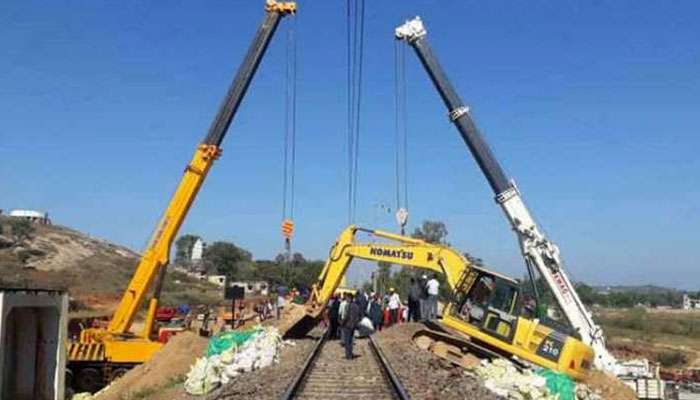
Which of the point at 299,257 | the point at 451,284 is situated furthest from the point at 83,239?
the point at 451,284

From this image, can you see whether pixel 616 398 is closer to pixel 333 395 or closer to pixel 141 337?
pixel 333 395

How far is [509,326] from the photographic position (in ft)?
69.4

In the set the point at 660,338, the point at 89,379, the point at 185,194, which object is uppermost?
the point at 185,194

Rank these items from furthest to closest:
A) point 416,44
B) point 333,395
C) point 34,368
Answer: point 416,44 → point 34,368 → point 333,395

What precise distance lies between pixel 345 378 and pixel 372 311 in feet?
50.7

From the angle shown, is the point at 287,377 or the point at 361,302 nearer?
the point at 287,377

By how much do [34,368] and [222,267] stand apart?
125 meters

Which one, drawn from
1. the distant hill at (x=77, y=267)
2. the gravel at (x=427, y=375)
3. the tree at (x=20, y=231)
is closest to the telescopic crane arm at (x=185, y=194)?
the gravel at (x=427, y=375)

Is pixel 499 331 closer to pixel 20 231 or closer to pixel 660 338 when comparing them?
pixel 660 338

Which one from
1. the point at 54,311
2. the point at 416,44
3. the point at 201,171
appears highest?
the point at 416,44

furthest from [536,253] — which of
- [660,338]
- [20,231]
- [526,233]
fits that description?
[20,231]

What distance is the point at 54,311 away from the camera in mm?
20797

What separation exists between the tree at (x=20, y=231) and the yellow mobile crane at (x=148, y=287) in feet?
299

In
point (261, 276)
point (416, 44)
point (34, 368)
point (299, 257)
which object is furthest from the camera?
point (299, 257)
